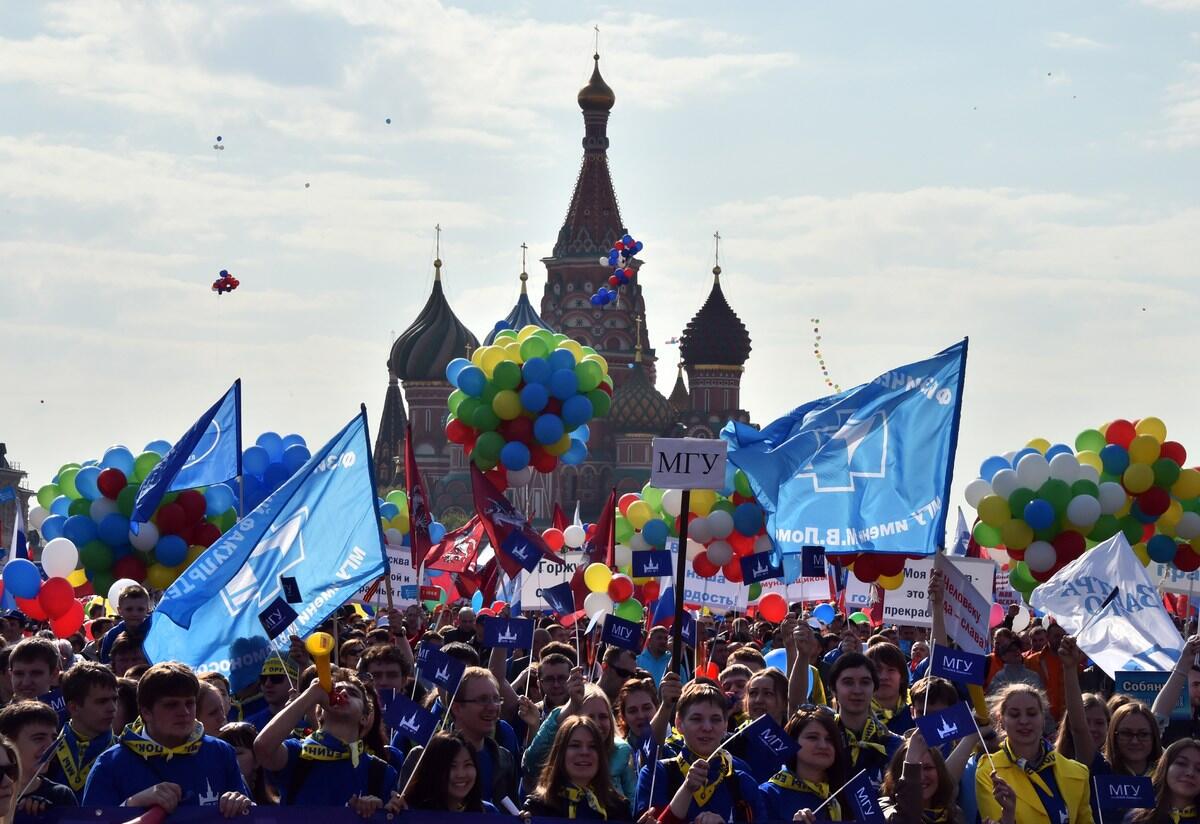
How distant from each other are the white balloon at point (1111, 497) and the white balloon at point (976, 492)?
1052mm

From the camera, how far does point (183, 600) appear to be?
937 cm

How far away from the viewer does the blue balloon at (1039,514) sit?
18.2 metres

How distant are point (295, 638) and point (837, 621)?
7.56 meters

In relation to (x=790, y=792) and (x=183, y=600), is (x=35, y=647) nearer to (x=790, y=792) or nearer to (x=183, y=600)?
(x=183, y=600)

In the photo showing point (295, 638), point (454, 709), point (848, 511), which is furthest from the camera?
point (848, 511)

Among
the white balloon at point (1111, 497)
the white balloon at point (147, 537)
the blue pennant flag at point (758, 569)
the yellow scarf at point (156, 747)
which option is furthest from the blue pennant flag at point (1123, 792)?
the white balloon at point (1111, 497)

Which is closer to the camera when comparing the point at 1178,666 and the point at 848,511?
the point at 1178,666

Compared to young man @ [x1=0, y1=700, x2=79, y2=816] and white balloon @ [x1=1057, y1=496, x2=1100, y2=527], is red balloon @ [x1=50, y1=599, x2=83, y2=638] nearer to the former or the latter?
white balloon @ [x1=1057, y1=496, x2=1100, y2=527]

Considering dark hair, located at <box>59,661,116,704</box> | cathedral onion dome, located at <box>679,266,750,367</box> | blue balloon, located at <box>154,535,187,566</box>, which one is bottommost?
blue balloon, located at <box>154,535,187,566</box>

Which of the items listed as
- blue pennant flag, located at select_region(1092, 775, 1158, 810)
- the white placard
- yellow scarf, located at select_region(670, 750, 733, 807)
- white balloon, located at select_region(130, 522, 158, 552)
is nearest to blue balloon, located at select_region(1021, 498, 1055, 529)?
white balloon, located at select_region(130, 522, 158, 552)

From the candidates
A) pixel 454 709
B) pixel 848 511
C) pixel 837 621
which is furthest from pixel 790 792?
pixel 837 621

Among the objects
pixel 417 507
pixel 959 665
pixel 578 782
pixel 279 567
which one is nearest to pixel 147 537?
pixel 417 507

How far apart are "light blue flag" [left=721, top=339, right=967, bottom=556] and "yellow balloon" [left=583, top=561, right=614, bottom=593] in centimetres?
757

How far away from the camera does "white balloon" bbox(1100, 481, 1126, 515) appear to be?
740 inches
